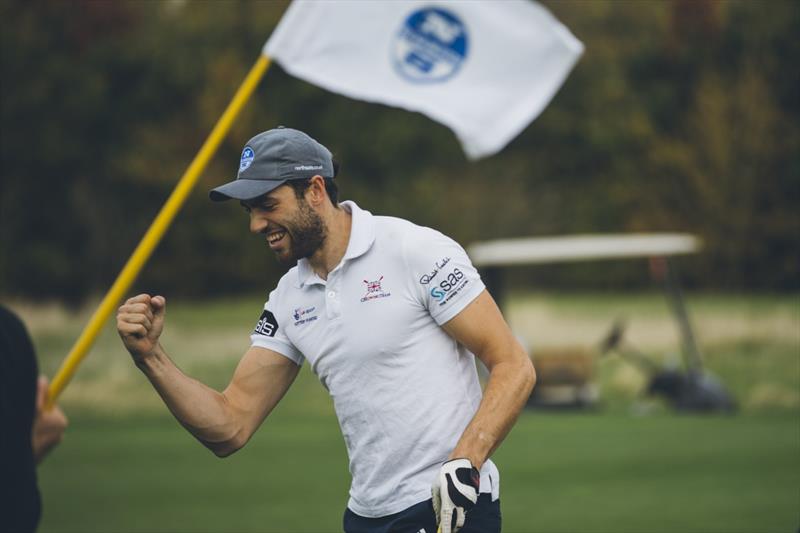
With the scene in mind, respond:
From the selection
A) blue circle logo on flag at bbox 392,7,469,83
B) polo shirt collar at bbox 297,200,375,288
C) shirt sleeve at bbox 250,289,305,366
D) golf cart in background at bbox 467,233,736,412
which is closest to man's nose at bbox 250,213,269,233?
polo shirt collar at bbox 297,200,375,288

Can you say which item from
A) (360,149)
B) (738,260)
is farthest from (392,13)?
(360,149)

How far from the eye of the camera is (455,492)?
12.8 ft

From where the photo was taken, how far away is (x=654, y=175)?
35.3 metres

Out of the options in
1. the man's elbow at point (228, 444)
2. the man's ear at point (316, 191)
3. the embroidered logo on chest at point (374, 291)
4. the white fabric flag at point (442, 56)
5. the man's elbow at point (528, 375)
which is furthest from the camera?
the white fabric flag at point (442, 56)

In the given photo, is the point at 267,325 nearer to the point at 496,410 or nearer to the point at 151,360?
the point at 151,360

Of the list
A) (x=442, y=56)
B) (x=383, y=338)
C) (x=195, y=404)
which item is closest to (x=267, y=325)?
(x=195, y=404)

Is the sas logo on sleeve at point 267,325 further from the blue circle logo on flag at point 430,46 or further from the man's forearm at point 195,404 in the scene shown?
the blue circle logo on flag at point 430,46

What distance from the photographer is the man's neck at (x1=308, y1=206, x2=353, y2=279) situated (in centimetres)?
441

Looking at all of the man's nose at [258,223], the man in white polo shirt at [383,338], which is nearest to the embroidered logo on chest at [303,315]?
the man in white polo shirt at [383,338]

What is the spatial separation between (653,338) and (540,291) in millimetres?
11576

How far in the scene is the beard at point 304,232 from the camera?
434 centimetres

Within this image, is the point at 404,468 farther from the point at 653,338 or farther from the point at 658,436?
the point at 653,338

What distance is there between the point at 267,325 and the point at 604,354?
50.4 ft

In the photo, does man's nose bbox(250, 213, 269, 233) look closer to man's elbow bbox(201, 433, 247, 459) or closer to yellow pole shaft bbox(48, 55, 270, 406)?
man's elbow bbox(201, 433, 247, 459)
